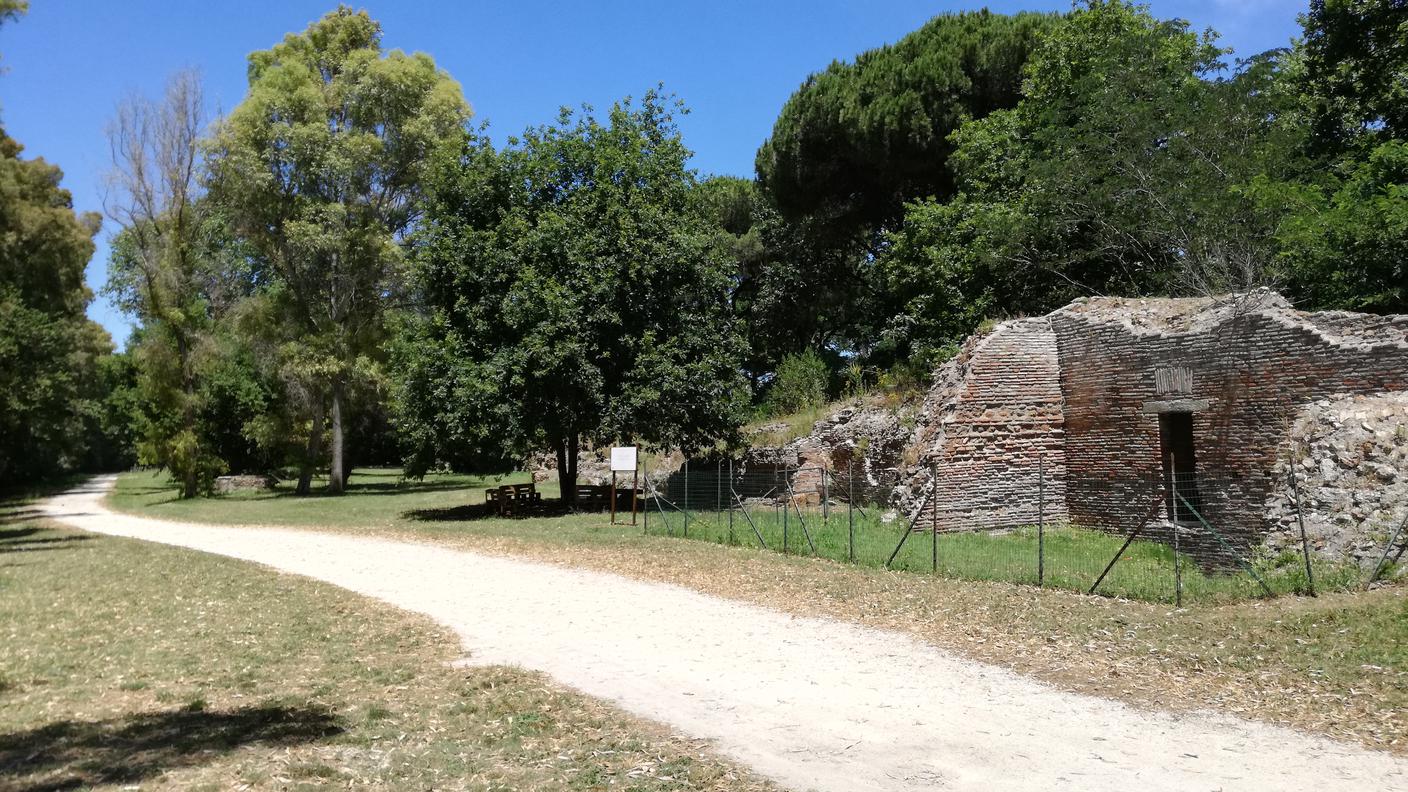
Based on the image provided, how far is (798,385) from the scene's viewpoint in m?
31.9

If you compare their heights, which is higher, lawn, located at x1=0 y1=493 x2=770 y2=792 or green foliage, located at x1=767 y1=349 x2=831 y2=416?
green foliage, located at x1=767 y1=349 x2=831 y2=416

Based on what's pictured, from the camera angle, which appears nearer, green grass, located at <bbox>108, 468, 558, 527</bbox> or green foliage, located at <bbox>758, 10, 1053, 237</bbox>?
green grass, located at <bbox>108, 468, 558, 527</bbox>

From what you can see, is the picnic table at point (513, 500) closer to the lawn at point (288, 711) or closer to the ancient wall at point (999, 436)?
the ancient wall at point (999, 436)

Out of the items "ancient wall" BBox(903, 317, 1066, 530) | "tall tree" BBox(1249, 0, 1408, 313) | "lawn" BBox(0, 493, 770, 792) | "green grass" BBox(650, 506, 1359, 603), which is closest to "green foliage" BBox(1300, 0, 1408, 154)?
"tall tree" BBox(1249, 0, 1408, 313)

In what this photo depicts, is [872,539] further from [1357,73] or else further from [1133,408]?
[1357,73]

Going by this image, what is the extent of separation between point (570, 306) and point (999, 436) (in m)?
11.3

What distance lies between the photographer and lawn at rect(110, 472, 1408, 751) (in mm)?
7281

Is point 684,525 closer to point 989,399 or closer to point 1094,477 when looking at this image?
point 989,399

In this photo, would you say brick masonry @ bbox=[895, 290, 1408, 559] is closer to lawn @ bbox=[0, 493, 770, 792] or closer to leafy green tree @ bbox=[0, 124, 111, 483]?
lawn @ bbox=[0, 493, 770, 792]

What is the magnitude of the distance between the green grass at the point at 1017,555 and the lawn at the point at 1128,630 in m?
0.27

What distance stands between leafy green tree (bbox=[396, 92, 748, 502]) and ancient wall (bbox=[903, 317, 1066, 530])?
303 inches

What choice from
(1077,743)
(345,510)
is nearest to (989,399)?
(1077,743)

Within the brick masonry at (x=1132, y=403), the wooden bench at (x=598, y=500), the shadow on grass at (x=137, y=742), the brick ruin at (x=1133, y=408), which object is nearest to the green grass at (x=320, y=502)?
the wooden bench at (x=598, y=500)

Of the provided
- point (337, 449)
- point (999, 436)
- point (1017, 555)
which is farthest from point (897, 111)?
point (337, 449)
